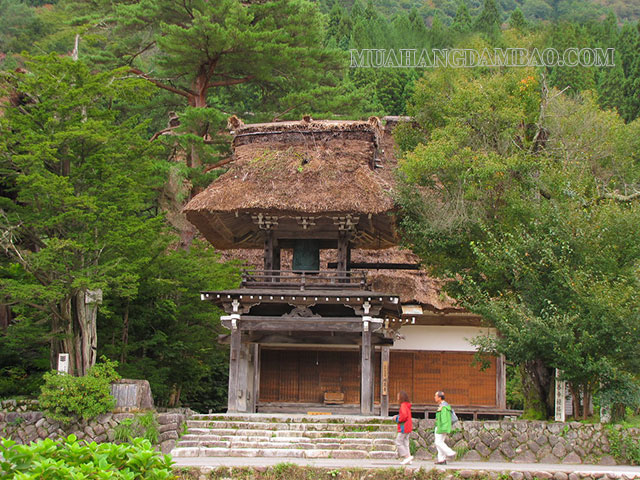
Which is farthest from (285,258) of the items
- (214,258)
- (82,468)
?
(82,468)

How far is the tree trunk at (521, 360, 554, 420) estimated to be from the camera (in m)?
16.7

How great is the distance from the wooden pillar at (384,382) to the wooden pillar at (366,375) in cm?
312

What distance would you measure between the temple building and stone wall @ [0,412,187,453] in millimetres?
1851

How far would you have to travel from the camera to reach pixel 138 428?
1466 centimetres

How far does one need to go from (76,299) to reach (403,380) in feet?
31.2

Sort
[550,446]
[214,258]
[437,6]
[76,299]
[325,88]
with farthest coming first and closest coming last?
[437,6]
[325,88]
[214,258]
[76,299]
[550,446]

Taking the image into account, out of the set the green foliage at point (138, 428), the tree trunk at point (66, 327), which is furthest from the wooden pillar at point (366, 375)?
the tree trunk at point (66, 327)

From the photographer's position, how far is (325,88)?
2547 cm

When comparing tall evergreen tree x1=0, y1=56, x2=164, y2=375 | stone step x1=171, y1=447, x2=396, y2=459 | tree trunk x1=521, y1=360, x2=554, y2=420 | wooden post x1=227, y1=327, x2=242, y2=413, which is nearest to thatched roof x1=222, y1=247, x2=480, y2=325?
tree trunk x1=521, y1=360, x2=554, y2=420

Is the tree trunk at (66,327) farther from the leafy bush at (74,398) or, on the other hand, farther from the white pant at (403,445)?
the white pant at (403,445)

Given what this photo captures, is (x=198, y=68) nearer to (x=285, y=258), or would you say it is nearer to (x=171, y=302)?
(x=285, y=258)

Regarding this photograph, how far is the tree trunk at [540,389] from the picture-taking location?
54.8 ft

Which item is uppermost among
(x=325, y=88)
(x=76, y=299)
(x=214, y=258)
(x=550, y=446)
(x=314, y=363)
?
(x=325, y=88)

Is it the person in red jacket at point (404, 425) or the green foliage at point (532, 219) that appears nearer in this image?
the person in red jacket at point (404, 425)
